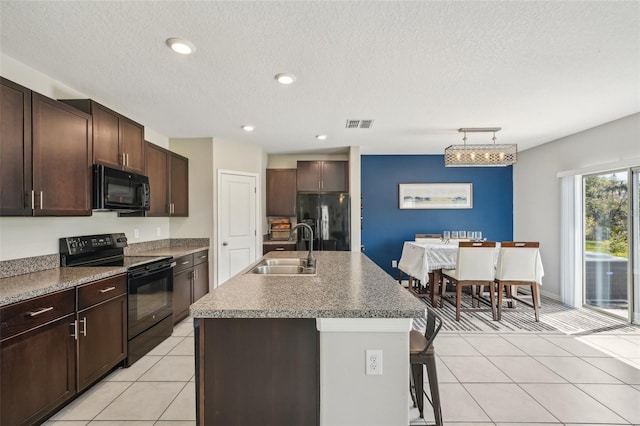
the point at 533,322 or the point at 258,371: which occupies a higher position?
the point at 258,371

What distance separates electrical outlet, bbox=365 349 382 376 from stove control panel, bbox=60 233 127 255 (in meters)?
2.66

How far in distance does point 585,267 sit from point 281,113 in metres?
4.69

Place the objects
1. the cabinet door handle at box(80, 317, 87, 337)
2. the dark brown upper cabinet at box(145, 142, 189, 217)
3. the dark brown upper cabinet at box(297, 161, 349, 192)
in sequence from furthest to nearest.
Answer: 1. the dark brown upper cabinet at box(297, 161, 349, 192)
2. the dark brown upper cabinet at box(145, 142, 189, 217)
3. the cabinet door handle at box(80, 317, 87, 337)

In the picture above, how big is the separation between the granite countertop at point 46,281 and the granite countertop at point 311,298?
109 cm

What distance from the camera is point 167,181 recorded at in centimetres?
381

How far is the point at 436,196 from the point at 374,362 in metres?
4.78

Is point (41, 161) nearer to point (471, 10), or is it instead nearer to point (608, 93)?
point (471, 10)

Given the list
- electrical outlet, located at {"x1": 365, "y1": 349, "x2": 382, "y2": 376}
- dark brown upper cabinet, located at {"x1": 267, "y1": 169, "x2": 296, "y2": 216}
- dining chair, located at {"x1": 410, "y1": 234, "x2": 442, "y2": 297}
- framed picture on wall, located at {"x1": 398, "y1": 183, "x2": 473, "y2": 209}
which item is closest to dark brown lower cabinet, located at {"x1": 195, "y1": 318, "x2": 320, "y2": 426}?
electrical outlet, located at {"x1": 365, "y1": 349, "x2": 382, "y2": 376}

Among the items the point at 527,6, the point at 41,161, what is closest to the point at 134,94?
the point at 41,161

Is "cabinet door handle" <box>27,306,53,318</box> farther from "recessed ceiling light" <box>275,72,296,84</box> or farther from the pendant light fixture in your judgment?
the pendant light fixture

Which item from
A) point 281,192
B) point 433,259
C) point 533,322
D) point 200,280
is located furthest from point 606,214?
point 200,280

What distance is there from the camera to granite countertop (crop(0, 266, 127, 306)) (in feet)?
5.41

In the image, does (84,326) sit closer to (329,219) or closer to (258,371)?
(258,371)

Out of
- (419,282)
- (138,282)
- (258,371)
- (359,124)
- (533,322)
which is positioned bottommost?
(533,322)
